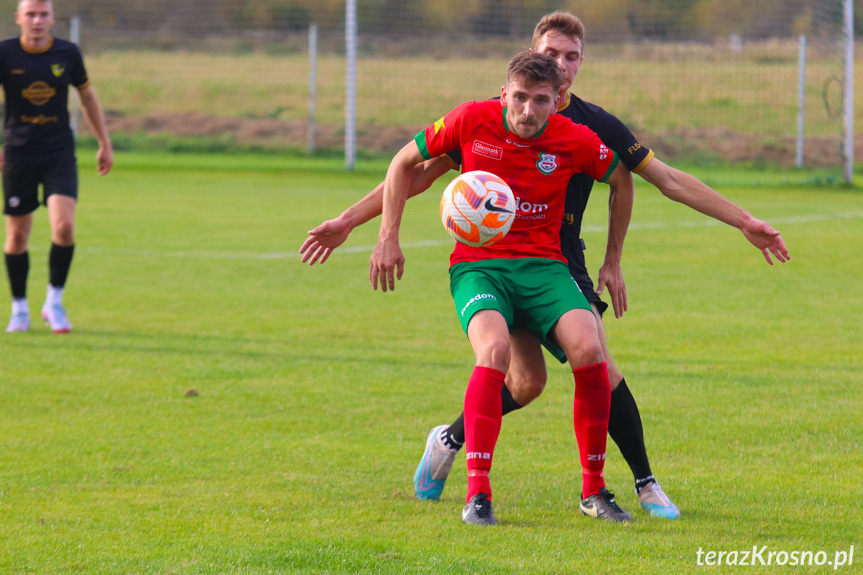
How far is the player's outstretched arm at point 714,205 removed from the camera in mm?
4691

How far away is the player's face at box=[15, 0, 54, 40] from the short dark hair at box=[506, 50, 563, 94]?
208 inches

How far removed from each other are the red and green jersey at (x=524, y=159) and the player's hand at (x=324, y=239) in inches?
21.1

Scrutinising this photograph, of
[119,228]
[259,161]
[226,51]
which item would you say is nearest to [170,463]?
[119,228]

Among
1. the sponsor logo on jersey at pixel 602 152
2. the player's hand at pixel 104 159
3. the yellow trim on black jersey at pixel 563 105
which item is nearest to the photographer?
the sponsor logo on jersey at pixel 602 152

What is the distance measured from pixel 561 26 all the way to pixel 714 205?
1.02 m

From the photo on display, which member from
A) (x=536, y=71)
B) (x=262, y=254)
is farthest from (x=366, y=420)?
(x=262, y=254)

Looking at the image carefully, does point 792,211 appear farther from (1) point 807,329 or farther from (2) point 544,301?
(2) point 544,301

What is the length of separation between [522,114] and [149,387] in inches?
130

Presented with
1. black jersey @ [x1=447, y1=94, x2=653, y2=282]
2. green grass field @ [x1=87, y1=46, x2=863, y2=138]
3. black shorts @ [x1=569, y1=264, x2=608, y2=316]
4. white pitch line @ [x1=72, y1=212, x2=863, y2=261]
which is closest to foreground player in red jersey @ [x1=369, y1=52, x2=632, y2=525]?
black jersey @ [x1=447, y1=94, x2=653, y2=282]

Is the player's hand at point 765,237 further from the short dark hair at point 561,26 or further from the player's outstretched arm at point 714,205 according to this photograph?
the short dark hair at point 561,26

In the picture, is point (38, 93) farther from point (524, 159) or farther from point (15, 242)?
point (524, 159)

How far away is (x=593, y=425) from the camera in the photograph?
4535mm

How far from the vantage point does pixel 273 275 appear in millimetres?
11203

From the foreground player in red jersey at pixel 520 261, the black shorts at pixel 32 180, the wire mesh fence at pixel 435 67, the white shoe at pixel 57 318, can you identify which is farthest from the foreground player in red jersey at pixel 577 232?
the wire mesh fence at pixel 435 67
